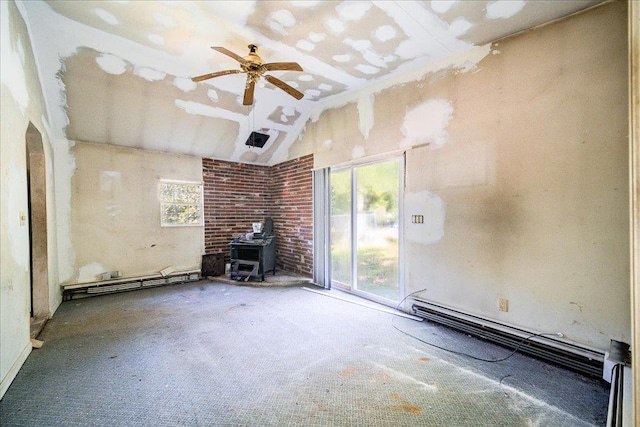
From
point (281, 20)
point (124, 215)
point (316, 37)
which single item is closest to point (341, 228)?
point (316, 37)

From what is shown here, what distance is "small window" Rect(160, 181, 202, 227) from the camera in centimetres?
513

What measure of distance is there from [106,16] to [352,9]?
241 cm

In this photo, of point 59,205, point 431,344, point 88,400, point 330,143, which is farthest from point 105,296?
point 431,344

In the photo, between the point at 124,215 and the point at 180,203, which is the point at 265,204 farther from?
the point at 124,215

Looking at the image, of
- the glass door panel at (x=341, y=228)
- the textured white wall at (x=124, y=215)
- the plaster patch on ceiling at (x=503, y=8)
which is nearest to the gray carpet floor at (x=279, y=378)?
the glass door panel at (x=341, y=228)

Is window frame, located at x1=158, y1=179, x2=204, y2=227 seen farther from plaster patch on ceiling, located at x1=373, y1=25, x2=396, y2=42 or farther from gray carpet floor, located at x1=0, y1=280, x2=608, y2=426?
plaster patch on ceiling, located at x1=373, y1=25, x2=396, y2=42

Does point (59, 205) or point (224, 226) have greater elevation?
point (59, 205)

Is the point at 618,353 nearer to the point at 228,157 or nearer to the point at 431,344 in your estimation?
the point at 431,344

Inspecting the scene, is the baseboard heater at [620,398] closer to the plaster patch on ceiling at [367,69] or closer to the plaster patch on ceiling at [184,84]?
the plaster patch on ceiling at [367,69]

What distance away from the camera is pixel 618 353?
2.10 metres

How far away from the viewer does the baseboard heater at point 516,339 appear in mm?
2249

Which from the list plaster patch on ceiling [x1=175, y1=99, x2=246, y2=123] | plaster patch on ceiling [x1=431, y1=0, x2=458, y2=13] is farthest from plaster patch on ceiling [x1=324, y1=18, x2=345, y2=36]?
plaster patch on ceiling [x1=175, y1=99, x2=246, y2=123]

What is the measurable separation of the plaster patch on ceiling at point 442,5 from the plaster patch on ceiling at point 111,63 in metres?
3.61

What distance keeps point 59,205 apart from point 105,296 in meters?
1.62
